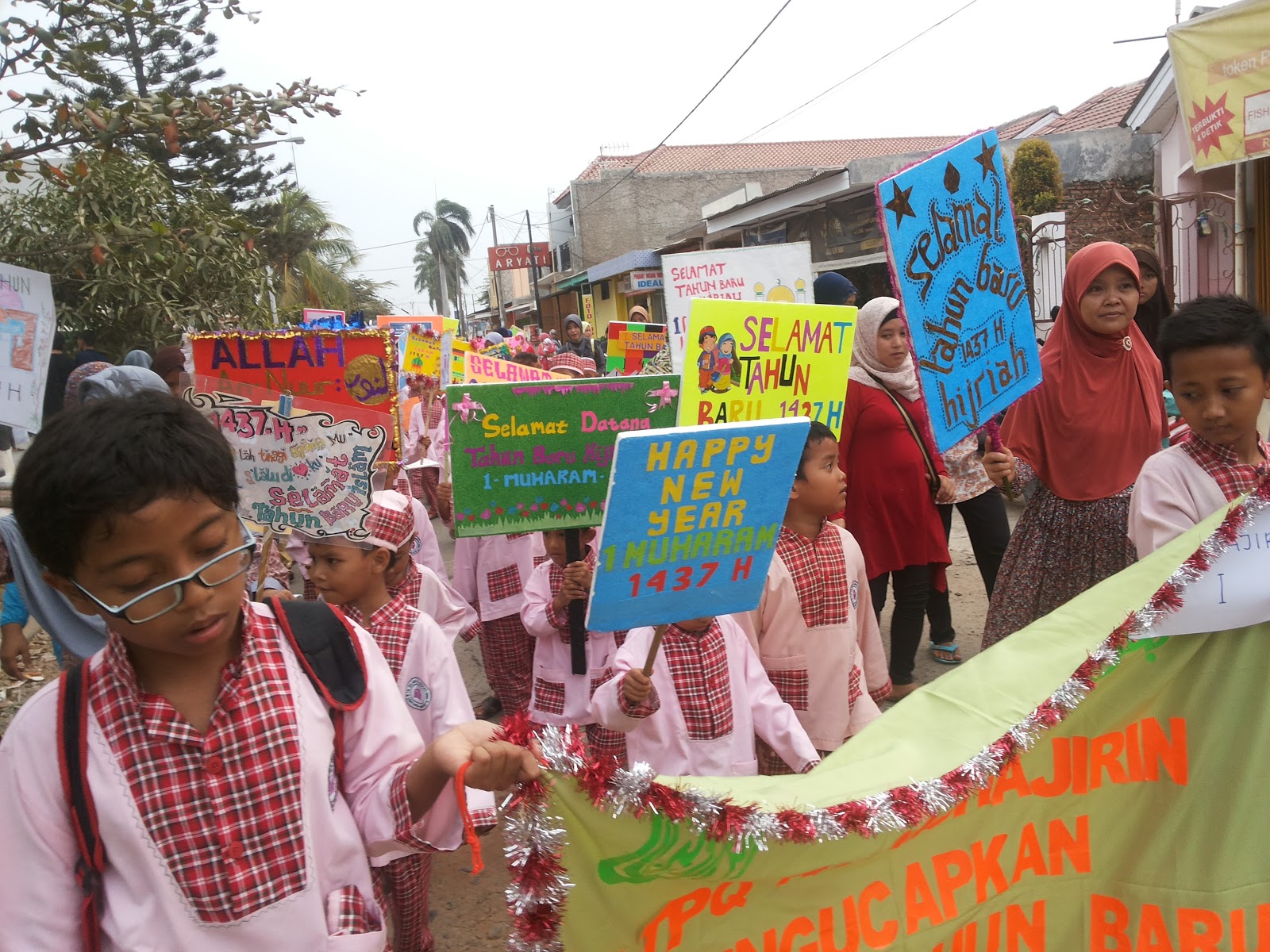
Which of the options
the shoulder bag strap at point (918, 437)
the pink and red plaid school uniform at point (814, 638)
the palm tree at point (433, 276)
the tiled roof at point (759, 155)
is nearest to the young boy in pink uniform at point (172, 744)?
the pink and red plaid school uniform at point (814, 638)

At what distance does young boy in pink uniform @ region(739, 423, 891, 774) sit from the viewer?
312 cm

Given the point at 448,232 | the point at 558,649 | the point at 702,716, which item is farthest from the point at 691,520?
the point at 448,232

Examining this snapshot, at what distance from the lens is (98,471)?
4.38 ft

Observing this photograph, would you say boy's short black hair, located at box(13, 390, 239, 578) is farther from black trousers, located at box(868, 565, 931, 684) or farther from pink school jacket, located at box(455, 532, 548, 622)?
black trousers, located at box(868, 565, 931, 684)

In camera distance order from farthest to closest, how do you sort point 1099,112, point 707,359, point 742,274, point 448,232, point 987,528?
1. point 448,232
2. point 1099,112
3. point 742,274
4. point 987,528
5. point 707,359

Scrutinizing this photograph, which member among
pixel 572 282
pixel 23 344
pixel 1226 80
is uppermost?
pixel 572 282

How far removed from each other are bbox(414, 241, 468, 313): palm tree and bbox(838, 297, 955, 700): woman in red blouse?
69999mm

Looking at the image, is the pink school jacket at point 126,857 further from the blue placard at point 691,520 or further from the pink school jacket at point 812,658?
the pink school jacket at point 812,658

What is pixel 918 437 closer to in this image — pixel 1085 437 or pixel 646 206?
pixel 1085 437

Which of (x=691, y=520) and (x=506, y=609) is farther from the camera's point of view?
(x=506, y=609)

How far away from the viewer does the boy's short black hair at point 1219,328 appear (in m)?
2.57

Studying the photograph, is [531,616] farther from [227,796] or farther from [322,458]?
[227,796]

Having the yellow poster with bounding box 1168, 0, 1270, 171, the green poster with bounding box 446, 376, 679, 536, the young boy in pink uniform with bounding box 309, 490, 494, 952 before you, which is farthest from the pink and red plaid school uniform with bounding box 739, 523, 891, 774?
the yellow poster with bounding box 1168, 0, 1270, 171

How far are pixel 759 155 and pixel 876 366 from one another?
45.3 meters
